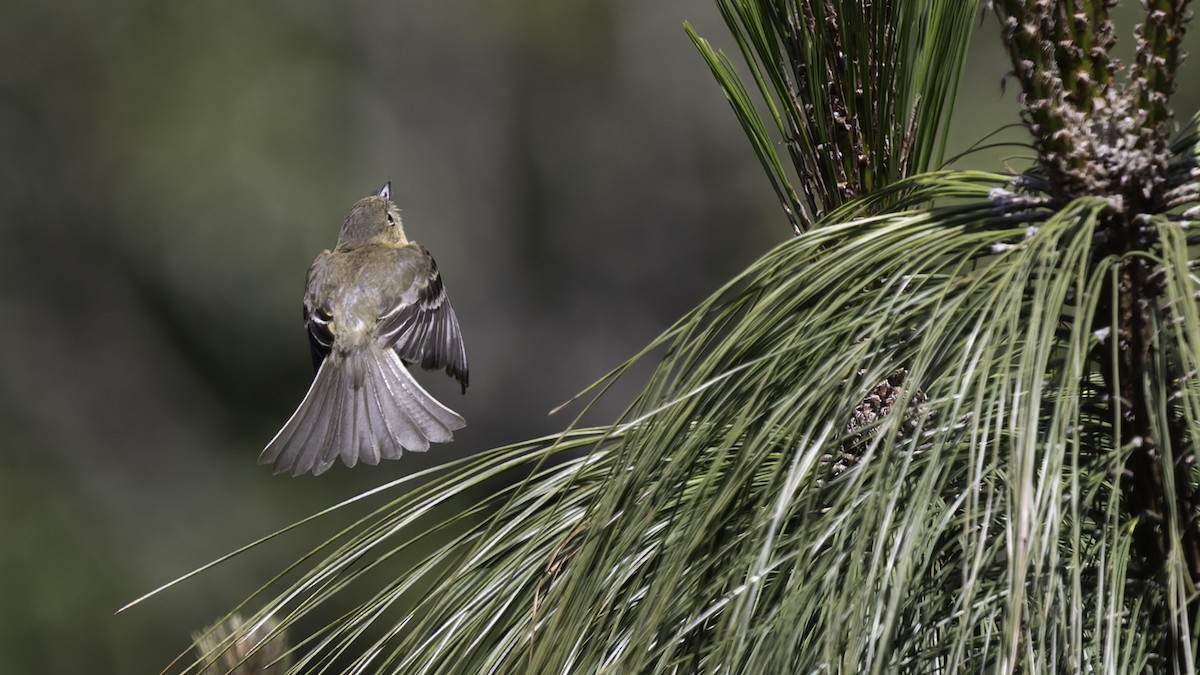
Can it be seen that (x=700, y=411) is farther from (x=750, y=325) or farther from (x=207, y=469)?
(x=207, y=469)

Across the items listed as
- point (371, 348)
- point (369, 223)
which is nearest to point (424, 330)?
point (371, 348)

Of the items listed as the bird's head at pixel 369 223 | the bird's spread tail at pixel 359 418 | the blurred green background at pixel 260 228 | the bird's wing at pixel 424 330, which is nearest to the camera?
the bird's spread tail at pixel 359 418

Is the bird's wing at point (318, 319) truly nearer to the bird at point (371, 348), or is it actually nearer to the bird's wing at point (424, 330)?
the bird at point (371, 348)

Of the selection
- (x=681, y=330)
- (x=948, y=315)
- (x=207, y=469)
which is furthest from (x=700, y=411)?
(x=207, y=469)

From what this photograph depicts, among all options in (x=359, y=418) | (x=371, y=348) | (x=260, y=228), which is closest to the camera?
(x=359, y=418)

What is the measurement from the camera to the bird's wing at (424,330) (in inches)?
98.7

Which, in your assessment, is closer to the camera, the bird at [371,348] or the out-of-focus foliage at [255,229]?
the bird at [371,348]

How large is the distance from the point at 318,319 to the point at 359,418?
1.17ft

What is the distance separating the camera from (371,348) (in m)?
2.48

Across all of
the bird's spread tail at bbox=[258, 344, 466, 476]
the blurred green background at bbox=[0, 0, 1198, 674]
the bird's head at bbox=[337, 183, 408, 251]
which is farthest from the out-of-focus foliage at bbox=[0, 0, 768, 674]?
the bird's spread tail at bbox=[258, 344, 466, 476]

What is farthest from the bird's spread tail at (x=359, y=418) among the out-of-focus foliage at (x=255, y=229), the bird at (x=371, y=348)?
the out-of-focus foliage at (x=255, y=229)

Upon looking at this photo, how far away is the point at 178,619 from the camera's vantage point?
639 cm

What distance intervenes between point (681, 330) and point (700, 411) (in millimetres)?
57

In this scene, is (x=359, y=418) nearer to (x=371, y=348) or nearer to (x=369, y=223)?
(x=371, y=348)
